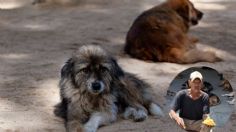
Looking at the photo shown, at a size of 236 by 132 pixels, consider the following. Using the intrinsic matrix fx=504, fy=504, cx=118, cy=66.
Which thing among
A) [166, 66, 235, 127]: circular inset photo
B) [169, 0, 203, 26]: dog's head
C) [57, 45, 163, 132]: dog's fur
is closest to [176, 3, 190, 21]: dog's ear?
[169, 0, 203, 26]: dog's head

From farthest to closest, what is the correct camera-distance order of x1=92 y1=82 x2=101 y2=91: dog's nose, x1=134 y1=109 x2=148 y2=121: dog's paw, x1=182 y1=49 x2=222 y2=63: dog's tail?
1. x1=182 y1=49 x2=222 y2=63: dog's tail
2. x1=134 y1=109 x2=148 y2=121: dog's paw
3. x1=92 y1=82 x2=101 y2=91: dog's nose

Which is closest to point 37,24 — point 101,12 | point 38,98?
point 101,12

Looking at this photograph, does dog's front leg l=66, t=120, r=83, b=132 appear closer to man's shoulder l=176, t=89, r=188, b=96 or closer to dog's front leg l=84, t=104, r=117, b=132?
dog's front leg l=84, t=104, r=117, b=132

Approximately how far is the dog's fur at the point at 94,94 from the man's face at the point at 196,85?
2.26m

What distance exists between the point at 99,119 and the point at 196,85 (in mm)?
2389

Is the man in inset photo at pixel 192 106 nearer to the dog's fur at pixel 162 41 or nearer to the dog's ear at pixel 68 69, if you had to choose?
the dog's ear at pixel 68 69

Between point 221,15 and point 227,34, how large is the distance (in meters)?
1.32

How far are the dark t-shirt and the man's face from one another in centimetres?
4

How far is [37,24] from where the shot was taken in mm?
8836

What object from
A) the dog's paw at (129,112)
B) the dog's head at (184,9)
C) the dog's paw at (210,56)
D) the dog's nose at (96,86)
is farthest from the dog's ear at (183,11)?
the dog's nose at (96,86)

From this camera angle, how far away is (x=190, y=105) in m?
2.37

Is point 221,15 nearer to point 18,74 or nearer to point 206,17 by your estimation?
point 206,17

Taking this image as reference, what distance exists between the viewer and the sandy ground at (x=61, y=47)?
4.70 m

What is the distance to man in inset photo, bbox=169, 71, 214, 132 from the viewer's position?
7.53ft
